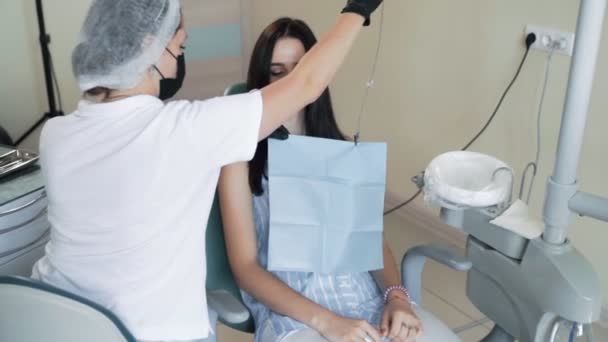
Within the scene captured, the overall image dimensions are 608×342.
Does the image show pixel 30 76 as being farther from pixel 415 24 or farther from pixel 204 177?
pixel 204 177

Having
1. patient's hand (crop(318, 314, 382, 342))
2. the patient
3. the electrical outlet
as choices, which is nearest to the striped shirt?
the patient

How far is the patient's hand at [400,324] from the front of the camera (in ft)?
4.63

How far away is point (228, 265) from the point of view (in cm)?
167

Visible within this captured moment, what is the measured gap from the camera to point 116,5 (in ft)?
3.88

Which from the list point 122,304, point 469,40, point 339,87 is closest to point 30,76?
point 339,87

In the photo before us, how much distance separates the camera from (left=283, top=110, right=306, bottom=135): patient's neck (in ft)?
5.48

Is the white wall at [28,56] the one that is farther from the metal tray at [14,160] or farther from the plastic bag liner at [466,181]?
the plastic bag liner at [466,181]

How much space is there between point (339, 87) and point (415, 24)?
67 centimetres

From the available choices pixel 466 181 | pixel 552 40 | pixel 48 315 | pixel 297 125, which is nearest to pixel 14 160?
pixel 297 125

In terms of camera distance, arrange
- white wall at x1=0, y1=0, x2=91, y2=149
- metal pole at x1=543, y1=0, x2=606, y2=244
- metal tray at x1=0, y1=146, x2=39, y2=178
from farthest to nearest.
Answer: white wall at x1=0, y1=0, x2=91, y2=149 < metal tray at x1=0, y1=146, x2=39, y2=178 < metal pole at x1=543, y1=0, x2=606, y2=244

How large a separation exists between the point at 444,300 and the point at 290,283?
1117 millimetres

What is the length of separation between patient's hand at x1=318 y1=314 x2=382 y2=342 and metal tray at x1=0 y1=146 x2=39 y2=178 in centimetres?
134

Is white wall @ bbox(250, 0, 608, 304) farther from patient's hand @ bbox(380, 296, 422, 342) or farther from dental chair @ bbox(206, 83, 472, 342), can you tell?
patient's hand @ bbox(380, 296, 422, 342)

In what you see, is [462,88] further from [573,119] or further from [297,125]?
[573,119]
